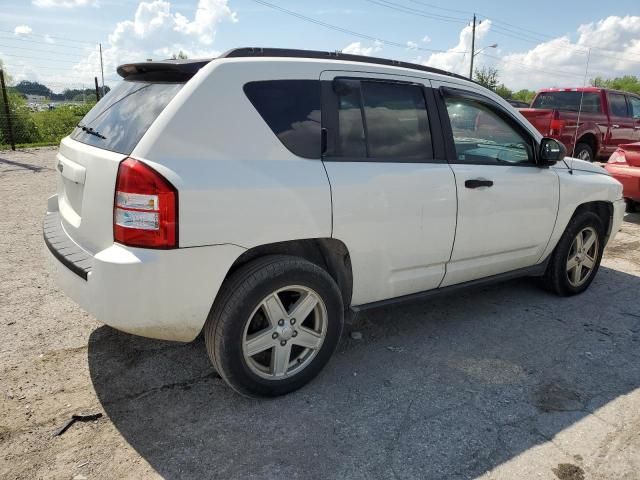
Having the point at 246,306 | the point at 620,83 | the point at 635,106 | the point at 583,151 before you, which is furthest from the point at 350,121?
the point at 620,83

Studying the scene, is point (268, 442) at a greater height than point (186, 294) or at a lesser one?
lesser

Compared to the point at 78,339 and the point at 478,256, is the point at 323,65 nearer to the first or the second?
the point at 478,256

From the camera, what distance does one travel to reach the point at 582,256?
4.61m

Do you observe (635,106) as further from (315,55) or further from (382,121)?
(315,55)

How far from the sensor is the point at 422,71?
11.5 ft

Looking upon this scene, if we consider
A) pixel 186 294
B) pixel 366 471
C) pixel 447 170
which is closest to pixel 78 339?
pixel 186 294

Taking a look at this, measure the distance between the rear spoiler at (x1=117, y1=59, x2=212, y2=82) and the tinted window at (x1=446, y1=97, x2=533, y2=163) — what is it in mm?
1773

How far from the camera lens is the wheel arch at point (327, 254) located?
2.90 meters

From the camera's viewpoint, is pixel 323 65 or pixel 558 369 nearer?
pixel 323 65

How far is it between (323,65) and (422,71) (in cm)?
87

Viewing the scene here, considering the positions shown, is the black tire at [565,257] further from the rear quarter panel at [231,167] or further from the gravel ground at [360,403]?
the rear quarter panel at [231,167]

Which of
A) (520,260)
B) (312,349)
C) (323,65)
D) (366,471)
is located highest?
(323,65)

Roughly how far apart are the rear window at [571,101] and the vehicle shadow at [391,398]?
8690mm

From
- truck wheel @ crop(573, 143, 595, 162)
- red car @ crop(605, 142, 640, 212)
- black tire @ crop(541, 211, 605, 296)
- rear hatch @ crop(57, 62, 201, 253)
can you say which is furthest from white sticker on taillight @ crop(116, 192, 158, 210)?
truck wheel @ crop(573, 143, 595, 162)
